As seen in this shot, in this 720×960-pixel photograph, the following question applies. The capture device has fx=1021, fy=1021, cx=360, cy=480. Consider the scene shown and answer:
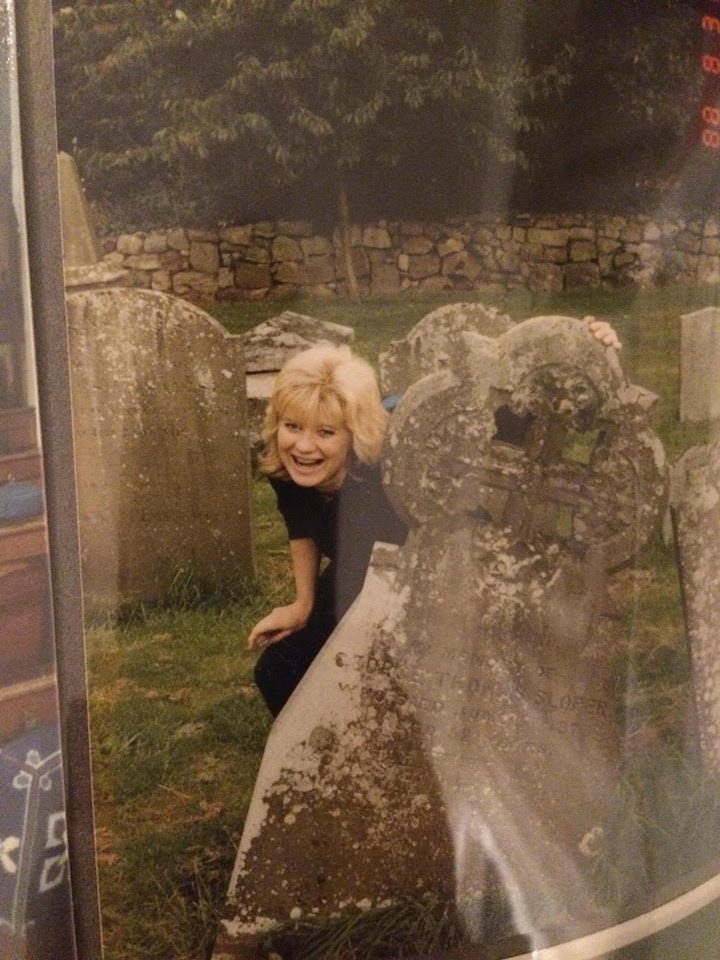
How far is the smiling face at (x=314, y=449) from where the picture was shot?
210 cm

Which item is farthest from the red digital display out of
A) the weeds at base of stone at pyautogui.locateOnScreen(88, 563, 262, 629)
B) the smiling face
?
the weeds at base of stone at pyautogui.locateOnScreen(88, 563, 262, 629)

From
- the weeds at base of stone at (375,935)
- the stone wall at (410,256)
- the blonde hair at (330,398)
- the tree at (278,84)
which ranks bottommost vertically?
the weeds at base of stone at (375,935)

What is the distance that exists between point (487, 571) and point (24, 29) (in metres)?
1.41

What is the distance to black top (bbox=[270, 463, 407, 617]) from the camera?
2129mm

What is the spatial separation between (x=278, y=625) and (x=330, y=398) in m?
0.49

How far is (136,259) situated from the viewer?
6.53ft

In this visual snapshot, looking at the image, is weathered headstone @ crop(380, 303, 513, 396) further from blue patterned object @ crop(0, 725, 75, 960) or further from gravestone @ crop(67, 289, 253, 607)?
blue patterned object @ crop(0, 725, 75, 960)

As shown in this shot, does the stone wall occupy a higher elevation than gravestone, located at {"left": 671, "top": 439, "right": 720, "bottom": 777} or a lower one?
higher

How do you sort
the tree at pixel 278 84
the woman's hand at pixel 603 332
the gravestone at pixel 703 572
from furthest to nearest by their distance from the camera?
the gravestone at pixel 703 572 → the woman's hand at pixel 603 332 → the tree at pixel 278 84

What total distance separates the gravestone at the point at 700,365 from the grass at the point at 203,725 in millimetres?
29

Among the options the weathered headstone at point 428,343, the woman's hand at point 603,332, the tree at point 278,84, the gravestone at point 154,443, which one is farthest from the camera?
the woman's hand at point 603,332

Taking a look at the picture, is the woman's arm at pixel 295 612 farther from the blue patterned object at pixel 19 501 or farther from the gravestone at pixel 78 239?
the gravestone at pixel 78 239

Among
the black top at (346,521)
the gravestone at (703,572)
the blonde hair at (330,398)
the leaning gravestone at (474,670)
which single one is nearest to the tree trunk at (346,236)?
the blonde hair at (330,398)

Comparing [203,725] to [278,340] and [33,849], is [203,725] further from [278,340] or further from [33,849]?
[278,340]
